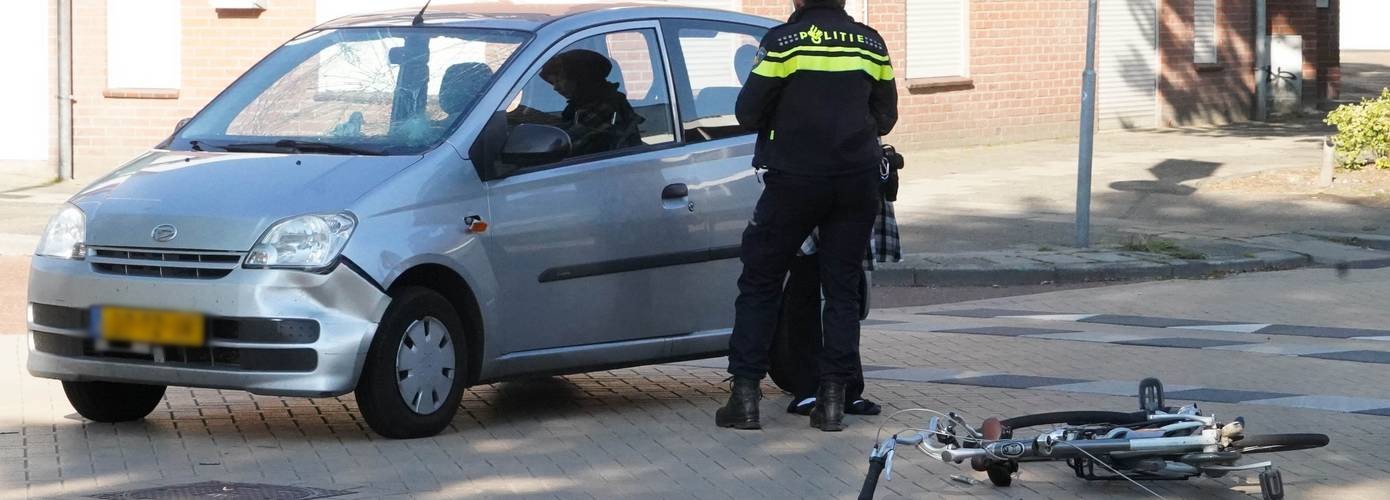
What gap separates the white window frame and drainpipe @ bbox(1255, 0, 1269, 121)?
0.90 meters

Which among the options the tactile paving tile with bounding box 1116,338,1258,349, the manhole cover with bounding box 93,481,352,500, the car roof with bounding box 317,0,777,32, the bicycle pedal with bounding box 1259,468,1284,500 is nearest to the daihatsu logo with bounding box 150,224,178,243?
the manhole cover with bounding box 93,481,352,500

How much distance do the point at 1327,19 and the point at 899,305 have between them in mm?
21911

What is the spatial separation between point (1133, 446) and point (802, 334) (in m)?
2.21

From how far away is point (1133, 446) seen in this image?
19.8 feet

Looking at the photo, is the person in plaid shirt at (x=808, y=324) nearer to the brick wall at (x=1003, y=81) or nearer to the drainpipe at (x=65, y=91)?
the drainpipe at (x=65, y=91)

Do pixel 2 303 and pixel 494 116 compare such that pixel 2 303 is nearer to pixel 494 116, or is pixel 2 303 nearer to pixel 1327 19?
pixel 494 116

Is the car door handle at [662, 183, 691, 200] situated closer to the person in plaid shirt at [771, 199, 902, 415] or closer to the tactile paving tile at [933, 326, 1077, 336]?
the person in plaid shirt at [771, 199, 902, 415]

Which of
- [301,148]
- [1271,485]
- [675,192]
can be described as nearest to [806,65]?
[675,192]

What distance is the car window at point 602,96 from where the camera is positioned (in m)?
7.54

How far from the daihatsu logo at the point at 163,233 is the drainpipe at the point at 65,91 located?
575 inches

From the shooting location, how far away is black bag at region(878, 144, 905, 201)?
750 cm

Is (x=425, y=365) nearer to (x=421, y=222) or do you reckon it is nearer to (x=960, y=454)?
(x=421, y=222)

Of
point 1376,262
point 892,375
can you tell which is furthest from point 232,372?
point 1376,262

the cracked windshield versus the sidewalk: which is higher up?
the cracked windshield
